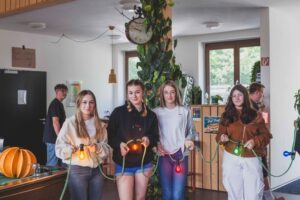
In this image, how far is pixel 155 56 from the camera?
348 centimetres

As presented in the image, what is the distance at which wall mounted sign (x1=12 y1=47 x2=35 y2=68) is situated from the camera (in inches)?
279

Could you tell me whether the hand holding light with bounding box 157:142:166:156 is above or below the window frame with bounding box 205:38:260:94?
below

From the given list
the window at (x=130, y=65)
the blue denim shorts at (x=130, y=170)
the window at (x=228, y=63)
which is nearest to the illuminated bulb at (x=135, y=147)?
the blue denim shorts at (x=130, y=170)

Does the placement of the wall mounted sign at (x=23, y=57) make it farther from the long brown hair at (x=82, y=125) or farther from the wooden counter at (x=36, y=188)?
the wooden counter at (x=36, y=188)

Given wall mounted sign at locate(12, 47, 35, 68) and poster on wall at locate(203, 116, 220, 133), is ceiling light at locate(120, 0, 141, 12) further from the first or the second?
wall mounted sign at locate(12, 47, 35, 68)

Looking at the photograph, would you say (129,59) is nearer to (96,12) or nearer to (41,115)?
(41,115)

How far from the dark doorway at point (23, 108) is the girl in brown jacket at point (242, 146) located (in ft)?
15.4

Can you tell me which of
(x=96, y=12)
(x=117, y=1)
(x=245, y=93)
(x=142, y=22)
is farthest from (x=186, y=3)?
(x=245, y=93)

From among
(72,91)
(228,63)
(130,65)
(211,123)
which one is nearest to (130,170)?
(211,123)

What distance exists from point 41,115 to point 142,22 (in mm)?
4425

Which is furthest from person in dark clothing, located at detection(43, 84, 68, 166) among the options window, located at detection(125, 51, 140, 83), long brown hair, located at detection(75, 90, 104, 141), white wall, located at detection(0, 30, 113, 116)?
window, located at detection(125, 51, 140, 83)

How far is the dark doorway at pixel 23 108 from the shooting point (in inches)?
272

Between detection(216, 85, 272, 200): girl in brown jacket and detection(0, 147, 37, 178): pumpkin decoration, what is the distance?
157cm

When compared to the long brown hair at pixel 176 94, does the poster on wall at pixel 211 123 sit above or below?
below
